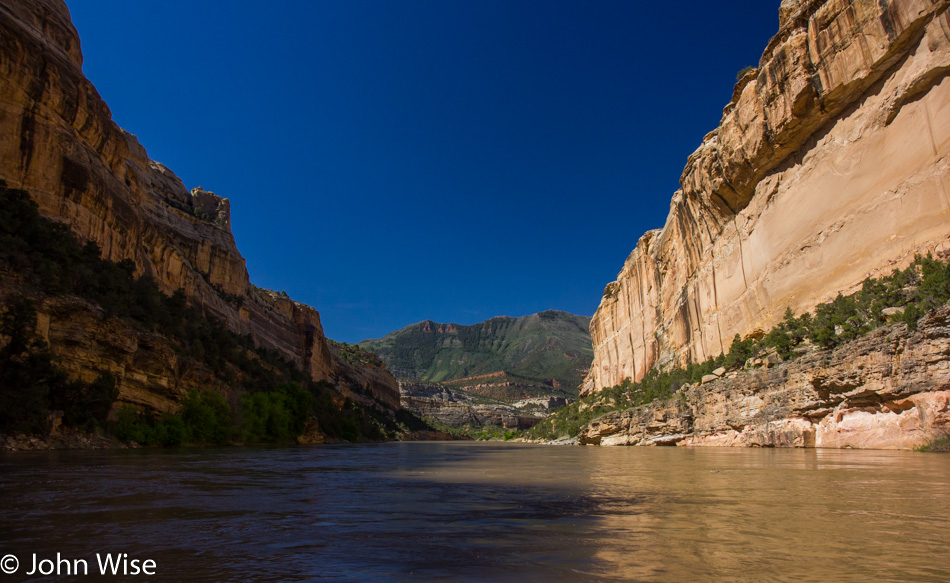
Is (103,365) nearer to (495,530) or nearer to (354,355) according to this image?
(495,530)

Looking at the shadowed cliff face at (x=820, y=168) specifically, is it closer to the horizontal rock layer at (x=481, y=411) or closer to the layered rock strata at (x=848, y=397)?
the layered rock strata at (x=848, y=397)

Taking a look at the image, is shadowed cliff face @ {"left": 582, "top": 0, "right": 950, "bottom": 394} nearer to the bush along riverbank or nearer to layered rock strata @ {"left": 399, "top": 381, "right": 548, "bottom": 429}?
the bush along riverbank

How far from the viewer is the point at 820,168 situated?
33.9 m

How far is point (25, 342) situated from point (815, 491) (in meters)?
24.1

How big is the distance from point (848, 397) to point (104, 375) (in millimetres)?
32960

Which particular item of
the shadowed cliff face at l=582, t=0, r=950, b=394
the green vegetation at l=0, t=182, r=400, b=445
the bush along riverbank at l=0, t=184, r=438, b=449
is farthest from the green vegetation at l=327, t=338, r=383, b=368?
the shadowed cliff face at l=582, t=0, r=950, b=394

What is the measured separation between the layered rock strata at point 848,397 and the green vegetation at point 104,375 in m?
31.1

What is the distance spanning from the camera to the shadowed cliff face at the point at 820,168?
26.0m

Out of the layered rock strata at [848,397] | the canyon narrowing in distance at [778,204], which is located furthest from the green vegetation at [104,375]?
the layered rock strata at [848,397]

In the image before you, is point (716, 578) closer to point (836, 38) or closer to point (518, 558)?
point (518, 558)

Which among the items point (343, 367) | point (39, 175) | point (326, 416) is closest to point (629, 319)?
point (326, 416)

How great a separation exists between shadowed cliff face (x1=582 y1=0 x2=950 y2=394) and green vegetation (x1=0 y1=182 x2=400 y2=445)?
3823cm

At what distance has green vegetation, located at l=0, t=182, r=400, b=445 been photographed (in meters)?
18.3

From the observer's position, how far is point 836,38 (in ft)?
102
